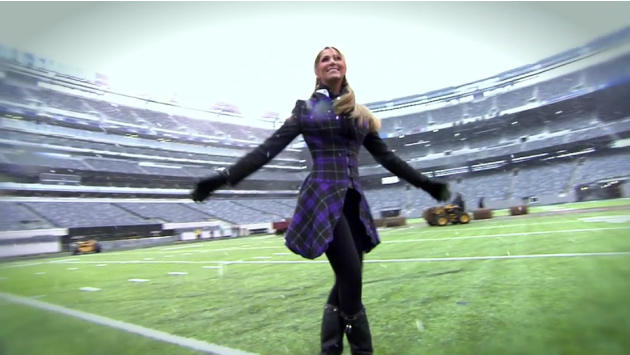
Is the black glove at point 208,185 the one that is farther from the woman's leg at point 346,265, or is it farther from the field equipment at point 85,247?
the field equipment at point 85,247

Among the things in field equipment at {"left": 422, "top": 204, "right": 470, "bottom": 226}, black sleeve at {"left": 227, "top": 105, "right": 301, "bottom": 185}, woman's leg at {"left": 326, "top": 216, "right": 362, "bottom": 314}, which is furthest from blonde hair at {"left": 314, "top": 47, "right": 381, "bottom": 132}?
field equipment at {"left": 422, "top": 204, "right": 470, "bottom": 226}

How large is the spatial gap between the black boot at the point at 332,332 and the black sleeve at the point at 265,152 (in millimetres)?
683

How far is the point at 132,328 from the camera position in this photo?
1.85 m

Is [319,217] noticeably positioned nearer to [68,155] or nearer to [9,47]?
[9,47]

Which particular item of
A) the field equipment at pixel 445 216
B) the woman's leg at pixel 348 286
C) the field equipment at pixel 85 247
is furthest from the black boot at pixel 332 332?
the field equipment at pixel 445 216

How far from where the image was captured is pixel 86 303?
234 cm

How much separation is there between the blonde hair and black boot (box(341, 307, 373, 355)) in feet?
2.51

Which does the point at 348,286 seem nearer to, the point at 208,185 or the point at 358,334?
the point at 358,334

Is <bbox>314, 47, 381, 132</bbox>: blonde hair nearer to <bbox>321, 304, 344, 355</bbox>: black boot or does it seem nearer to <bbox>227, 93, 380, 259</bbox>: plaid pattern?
<bbox>227, 93, 380, 259</bbox>: plaid pattern

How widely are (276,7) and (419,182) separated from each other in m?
0.97

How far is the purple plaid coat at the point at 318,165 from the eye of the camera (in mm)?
1238

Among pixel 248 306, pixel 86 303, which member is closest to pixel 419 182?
pixel 248 306

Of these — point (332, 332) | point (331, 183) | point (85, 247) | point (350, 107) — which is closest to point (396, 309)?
point (332, 332)

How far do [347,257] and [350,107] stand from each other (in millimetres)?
569
